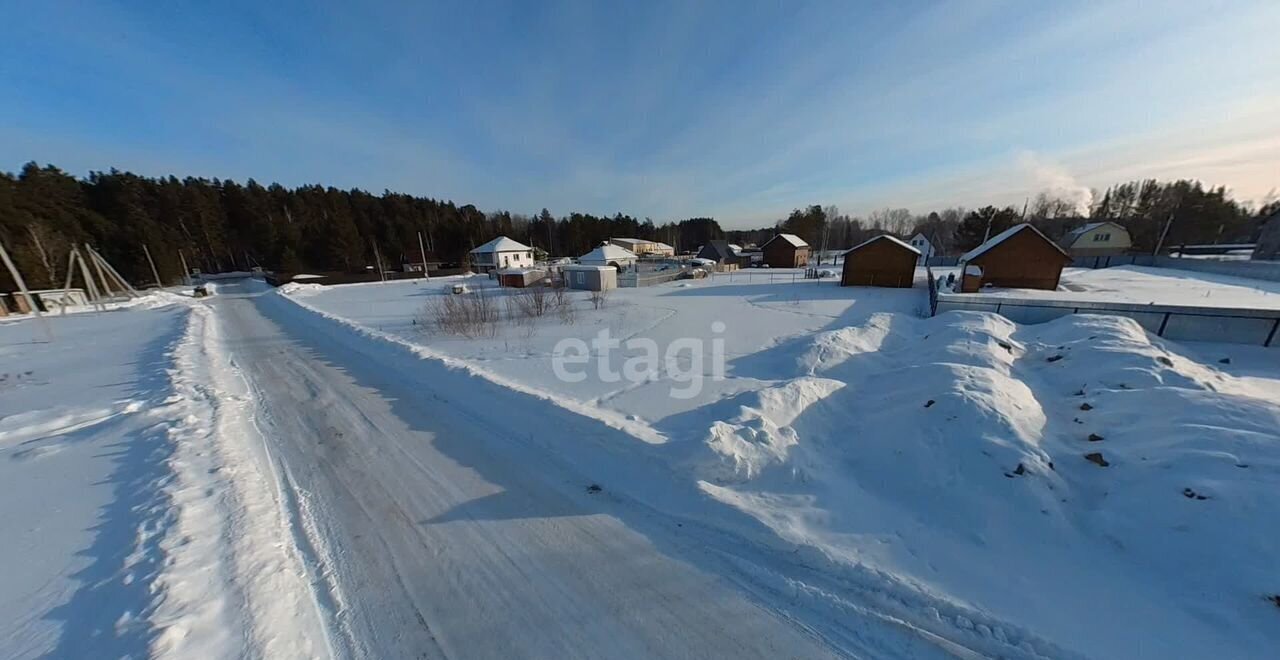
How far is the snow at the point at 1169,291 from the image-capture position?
17.0 m

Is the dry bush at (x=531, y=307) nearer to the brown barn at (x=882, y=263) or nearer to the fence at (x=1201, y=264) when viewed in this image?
the brown barn at (x=882, y=263)

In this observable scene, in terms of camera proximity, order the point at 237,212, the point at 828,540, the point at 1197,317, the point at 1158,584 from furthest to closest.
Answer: the point at 237,212 → the point at 1197,317 → the point at 828,540 → the point at 1158,584

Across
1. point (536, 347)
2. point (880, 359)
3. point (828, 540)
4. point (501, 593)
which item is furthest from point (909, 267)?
point (501, 593)

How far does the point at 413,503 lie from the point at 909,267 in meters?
29.2

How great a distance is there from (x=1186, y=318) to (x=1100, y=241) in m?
48.0

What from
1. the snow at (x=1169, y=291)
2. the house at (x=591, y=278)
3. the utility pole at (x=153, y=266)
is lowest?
the snow at (x=1169, y=291)

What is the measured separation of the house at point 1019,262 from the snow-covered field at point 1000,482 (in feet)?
45.7

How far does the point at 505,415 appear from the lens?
22.2 ft

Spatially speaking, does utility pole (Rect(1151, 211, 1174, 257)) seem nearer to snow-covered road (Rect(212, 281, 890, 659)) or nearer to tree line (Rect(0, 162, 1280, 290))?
tree line (Rect(0, 162, 1280, 290))

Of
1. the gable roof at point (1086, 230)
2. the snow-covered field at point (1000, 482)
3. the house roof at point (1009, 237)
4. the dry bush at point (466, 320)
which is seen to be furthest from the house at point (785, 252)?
the dry bush at point (466, 320)

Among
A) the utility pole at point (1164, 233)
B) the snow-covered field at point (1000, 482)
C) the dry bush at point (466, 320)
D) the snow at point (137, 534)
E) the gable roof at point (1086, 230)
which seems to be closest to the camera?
the snow at point (137, 534)

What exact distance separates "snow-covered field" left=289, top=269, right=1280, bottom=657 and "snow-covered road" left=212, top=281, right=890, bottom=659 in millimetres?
600

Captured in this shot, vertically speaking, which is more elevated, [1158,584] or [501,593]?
[501,593]

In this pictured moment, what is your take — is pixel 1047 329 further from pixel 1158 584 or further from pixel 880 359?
pixel 1158 584
